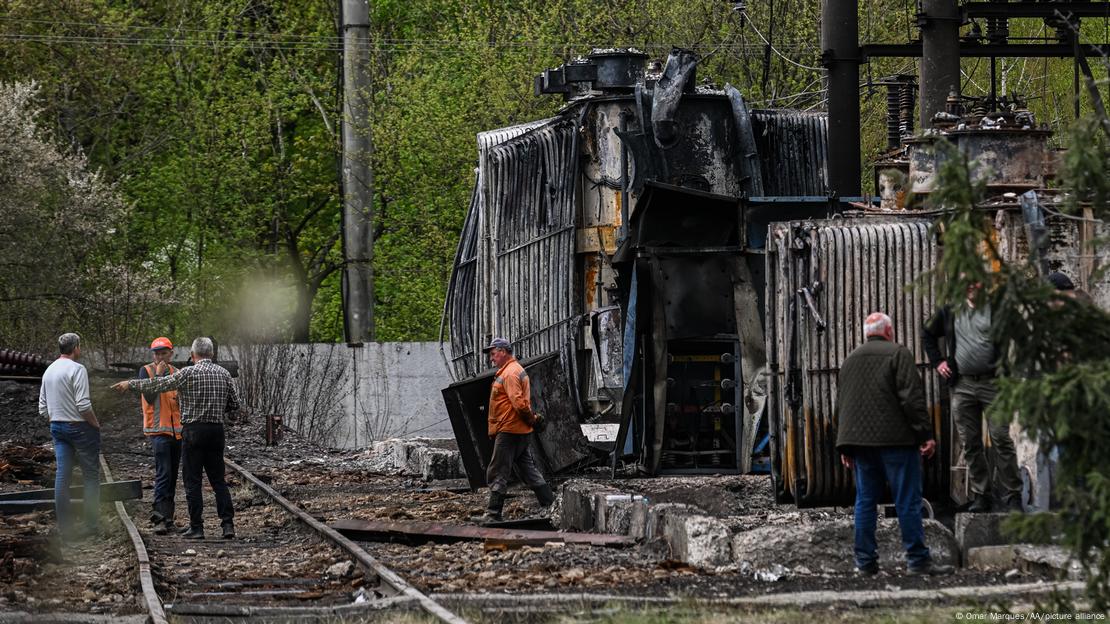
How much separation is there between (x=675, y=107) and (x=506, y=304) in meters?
3.92

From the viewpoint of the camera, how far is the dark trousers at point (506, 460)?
15.1 metres

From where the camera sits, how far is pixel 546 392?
1725 cm

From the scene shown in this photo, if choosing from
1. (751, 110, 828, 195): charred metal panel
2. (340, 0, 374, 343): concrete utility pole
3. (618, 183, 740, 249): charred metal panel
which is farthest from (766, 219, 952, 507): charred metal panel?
(340, 0, 374, 343): concrete utility pole

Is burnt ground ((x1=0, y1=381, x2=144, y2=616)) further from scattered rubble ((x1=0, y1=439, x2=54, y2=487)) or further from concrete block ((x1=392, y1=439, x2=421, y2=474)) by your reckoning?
concrete block ((x1=392, y1=439, x2=421, y2=474))

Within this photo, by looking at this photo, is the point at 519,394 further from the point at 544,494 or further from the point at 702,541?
the point at 702,541

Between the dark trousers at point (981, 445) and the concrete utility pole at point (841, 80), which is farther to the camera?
the concrete utility pole at point (841, 80)

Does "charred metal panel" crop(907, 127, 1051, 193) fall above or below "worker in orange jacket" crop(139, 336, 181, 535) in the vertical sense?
above

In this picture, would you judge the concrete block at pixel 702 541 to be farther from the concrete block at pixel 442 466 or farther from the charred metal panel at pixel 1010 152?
the concrete block at pixel 442 466

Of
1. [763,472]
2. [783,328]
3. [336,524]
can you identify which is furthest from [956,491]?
[336,524]

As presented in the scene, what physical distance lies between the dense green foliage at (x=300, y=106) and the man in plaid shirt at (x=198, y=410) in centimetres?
1798

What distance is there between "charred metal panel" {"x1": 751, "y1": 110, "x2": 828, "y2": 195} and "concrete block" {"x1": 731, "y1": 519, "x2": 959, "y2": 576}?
905cm

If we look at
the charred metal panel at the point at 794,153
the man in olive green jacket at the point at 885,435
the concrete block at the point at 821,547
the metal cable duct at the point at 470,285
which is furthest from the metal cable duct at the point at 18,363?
the man in olive green jacket at the point at 885,435

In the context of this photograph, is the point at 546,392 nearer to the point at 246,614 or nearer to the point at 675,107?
the point at 675,107

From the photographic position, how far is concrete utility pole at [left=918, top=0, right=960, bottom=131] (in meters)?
17.7
